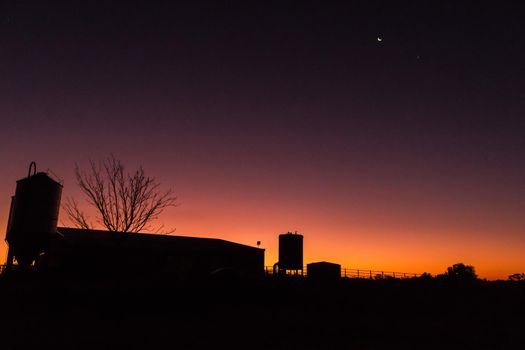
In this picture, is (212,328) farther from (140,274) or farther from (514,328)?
(140,274)

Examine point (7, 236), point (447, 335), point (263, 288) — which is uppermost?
point (7, 236)

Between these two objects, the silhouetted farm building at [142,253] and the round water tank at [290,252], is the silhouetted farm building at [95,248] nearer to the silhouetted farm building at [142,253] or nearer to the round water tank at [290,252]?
the silhouetted farm building at [142,253]

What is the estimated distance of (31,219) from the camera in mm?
23969

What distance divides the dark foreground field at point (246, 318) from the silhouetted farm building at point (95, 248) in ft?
7.57

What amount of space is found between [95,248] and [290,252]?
21.5 metres

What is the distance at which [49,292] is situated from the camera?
19828 millimetres

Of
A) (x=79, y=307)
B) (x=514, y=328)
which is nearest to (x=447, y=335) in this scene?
(x=514, y=328)

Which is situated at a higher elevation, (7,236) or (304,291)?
(7,236)

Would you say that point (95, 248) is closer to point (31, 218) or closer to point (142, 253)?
point (142, 253)

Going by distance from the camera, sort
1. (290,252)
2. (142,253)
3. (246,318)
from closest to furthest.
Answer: (246,318) → (142,253) → (290,252)

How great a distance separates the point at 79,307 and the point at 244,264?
85.7 ft

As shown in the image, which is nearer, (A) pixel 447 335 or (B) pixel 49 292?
(A) pixel 447 335

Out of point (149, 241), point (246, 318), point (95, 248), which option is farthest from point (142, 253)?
point (246, 318)

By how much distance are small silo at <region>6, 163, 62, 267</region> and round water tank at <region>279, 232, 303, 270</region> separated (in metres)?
28.2
